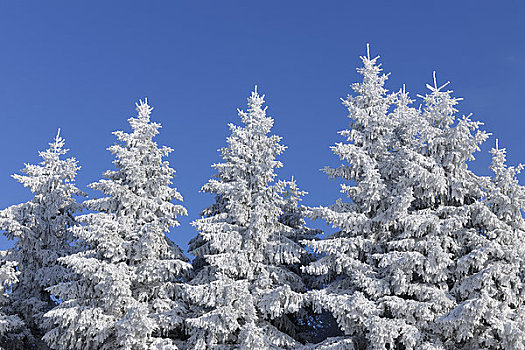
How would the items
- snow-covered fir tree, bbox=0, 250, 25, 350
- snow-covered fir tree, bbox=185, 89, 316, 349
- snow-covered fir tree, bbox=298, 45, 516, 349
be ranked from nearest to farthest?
snow-covered fir tree, bbox=298, 45, 516, 349
snow-covered fir tree, bbox=185, 89, 316, 349
snow-covered fir tree, bbox=0, 250, 25, 350

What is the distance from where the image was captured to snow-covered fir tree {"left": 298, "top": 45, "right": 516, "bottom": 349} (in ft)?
60.1

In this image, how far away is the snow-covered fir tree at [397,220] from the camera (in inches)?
721

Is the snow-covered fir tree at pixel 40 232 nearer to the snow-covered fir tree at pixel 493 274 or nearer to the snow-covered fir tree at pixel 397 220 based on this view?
the snow-covered fir tree at pixel 397 220

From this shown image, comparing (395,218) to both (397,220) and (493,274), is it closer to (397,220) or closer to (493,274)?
(397,220)

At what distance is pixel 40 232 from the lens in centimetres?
2656

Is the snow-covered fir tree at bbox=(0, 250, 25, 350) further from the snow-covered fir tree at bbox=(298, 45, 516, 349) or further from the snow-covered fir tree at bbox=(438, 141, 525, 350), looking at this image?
the snow-covered fir tree at bbox=(438, 141, 525, 350)

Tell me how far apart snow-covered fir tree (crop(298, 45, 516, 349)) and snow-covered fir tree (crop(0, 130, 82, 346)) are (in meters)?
13.3

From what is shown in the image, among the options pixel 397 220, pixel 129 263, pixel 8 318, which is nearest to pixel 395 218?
pixel 397 220

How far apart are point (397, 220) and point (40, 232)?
17.5 metres

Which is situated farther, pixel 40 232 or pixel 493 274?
pixel 40 232

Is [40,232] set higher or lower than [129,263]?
higher

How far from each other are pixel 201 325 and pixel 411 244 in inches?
328

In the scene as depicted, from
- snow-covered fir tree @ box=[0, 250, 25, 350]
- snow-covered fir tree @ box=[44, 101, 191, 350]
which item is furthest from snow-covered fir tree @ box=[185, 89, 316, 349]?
snow-covered fir tree @ box=[0, 250, 25, 350]

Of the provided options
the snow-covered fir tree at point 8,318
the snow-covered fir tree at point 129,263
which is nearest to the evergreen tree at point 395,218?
the snow-covered fir tree at point 129,263
